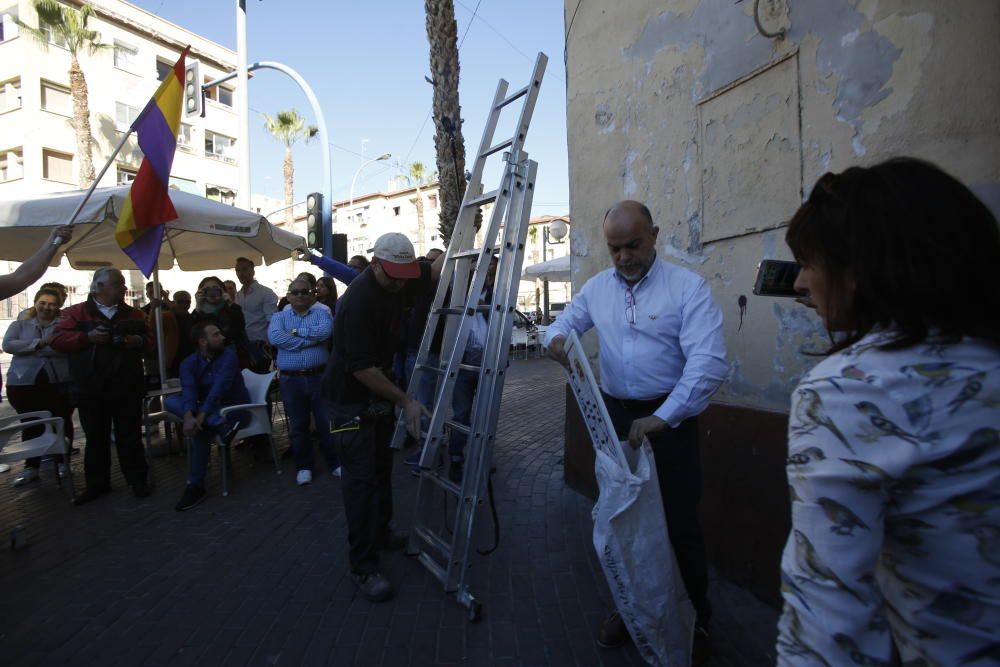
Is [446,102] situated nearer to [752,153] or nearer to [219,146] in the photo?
[752,153]

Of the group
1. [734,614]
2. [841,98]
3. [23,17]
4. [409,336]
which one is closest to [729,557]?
[734,614]

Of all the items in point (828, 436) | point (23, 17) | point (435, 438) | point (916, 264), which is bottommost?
point (435, 438)

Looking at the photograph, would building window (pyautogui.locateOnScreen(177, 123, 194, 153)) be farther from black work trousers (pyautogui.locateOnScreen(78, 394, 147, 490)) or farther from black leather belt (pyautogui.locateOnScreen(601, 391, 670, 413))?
black leather belt (pyautogui.locateOnScreen(601, 391, 670, 413))

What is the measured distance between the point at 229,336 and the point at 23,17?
27.3m

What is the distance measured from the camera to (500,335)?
10.1 ft

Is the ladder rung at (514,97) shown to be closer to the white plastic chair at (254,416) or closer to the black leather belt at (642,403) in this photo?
the black leather belt at (642,403)

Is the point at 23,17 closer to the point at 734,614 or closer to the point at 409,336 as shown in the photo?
the point at 409,336

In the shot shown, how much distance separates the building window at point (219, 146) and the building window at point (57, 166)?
6842mm

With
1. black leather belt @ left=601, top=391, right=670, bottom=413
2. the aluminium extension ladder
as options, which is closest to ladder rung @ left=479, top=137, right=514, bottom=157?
the aluminium extension ladder

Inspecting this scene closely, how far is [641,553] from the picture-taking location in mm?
2260

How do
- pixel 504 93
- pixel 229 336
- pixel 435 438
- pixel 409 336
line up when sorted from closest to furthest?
pixel 435 438 < pixel 504 93 < pixel 409 336 < pixel 229 336

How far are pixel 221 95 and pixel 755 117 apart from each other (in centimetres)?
3583

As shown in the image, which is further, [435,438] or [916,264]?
[435,438]

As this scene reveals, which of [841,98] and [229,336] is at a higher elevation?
[841,98]
